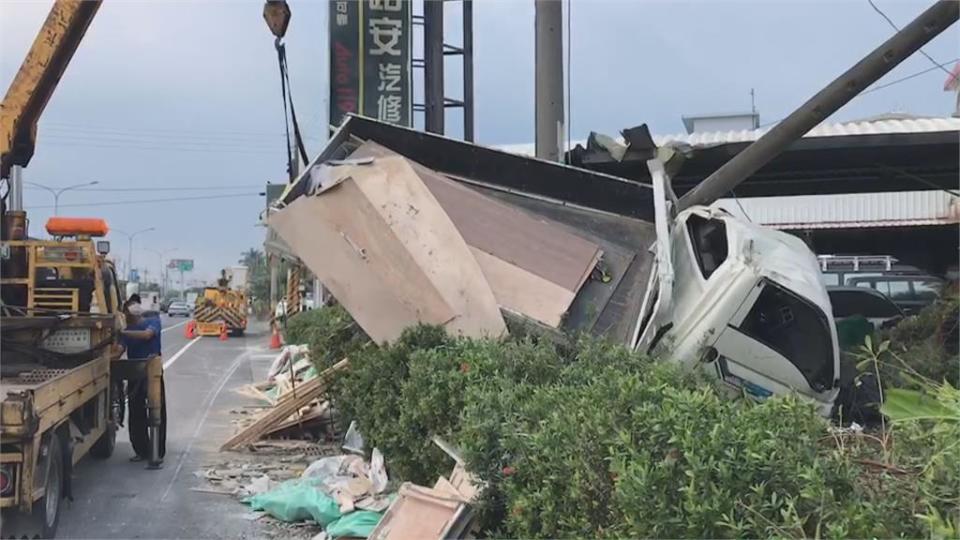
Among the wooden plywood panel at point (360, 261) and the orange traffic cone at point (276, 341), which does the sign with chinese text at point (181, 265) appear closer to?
the orange traffic cone at point (276, 341)

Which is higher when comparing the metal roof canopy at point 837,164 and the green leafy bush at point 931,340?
the metal roof canopy at point 837,164

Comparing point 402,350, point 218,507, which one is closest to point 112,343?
point 218,507

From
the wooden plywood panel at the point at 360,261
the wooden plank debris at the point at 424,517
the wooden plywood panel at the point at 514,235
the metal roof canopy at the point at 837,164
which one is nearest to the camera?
the wooden plank debris at the point at 424,517

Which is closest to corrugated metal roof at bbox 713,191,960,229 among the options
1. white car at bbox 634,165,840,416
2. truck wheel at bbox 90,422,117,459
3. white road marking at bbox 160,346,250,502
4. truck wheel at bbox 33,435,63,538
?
white road marking at bbox 160,346,250,502

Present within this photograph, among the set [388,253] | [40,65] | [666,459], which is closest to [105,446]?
[40,65]

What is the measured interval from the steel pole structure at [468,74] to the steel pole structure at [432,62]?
0.70 metres

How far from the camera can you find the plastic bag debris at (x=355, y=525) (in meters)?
5.94

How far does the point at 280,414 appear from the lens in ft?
33.2

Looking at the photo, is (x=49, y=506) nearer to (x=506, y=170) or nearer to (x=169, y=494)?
(x=169, y=494)

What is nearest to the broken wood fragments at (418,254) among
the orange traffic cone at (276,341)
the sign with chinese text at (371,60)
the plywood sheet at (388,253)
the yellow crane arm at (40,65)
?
the plywood sheet at (388,253)

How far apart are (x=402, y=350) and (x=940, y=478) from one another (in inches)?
171

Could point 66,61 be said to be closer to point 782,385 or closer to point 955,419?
point 782,385

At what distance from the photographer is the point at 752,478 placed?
2.87 metres

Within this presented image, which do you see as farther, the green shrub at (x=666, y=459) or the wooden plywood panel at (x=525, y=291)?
the wooden plywood panel at (x=525, y=291)
